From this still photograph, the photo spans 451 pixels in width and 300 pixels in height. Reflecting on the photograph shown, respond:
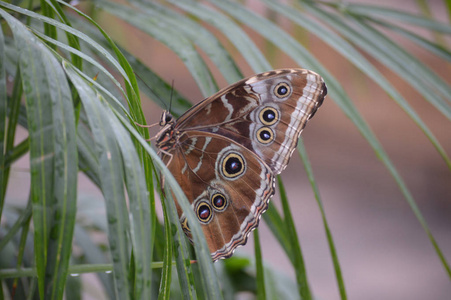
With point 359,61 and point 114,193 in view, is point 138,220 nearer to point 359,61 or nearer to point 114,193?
point 114,193

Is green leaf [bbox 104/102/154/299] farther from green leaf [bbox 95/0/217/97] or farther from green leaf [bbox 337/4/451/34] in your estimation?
green leaf [bbox 337/4/451/34]

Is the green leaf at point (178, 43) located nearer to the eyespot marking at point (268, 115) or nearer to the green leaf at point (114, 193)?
the eyespot marking at point (268, 115)

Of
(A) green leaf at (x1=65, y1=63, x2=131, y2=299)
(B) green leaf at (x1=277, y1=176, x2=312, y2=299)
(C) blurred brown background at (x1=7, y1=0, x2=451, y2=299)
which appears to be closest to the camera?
(A) green leaf at (x1=65, y1=63, x2=131, y2=299)

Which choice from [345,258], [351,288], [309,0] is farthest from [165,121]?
[345,258]

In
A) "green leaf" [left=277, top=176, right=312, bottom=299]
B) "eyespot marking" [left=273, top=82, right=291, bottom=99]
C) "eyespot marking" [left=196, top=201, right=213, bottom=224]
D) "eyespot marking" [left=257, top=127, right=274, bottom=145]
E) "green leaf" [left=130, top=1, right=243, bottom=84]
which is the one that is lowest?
"green leaf" [left=277, top=176, right=312, bottom=299]

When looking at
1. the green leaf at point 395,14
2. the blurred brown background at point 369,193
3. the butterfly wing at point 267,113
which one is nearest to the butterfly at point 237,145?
the butterfly wing at point 267,113

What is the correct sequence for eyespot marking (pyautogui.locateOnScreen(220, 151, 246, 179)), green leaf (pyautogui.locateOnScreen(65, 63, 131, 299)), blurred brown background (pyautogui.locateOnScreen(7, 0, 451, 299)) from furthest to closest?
blurred brown background (pyautogui.locateOnScreen(7, 0, 451, 299)) < eyespot marking (pyautogui.locateOnScreen(220, 151, 246, 179)) < green leaf (pyautogui.locateOnScreen(65, 63, 131, 299))

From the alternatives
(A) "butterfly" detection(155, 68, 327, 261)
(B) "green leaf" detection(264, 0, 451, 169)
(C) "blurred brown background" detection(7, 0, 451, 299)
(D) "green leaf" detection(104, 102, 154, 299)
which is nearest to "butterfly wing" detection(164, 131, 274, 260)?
(A) "butterfly" detection(155, 68, 327, 261)
